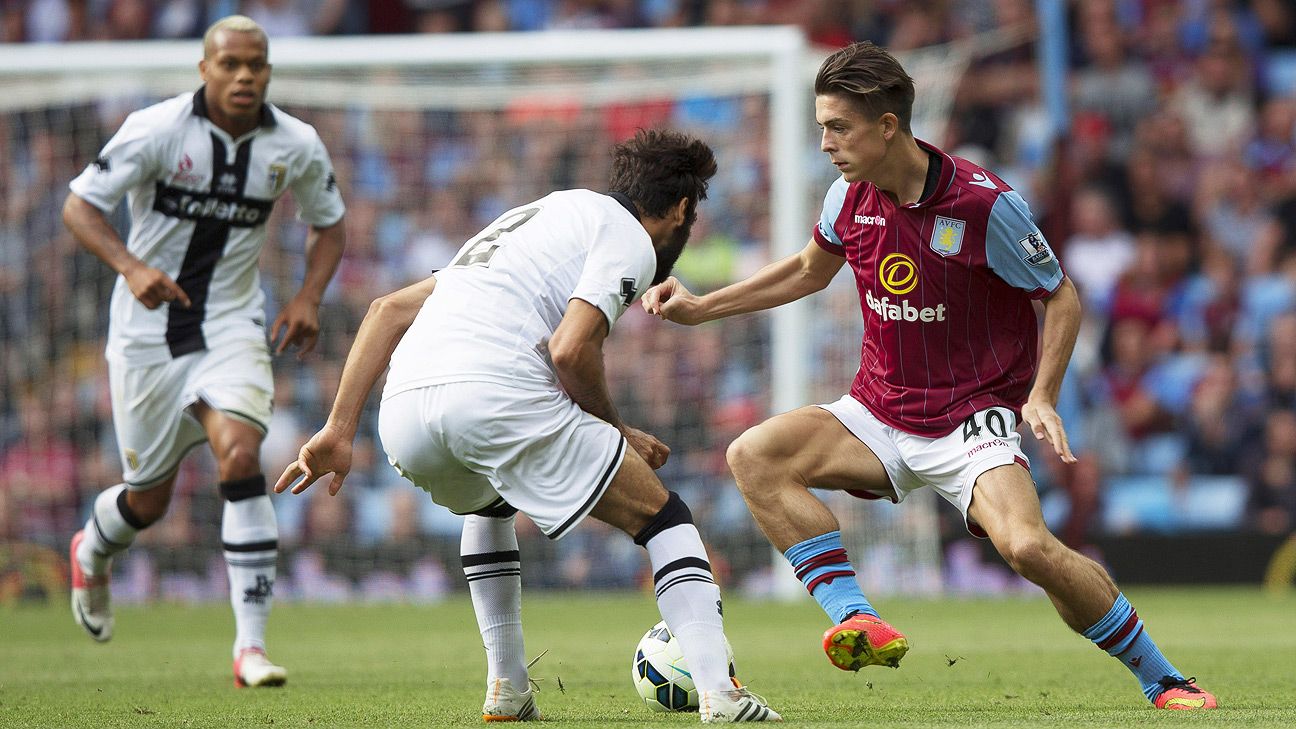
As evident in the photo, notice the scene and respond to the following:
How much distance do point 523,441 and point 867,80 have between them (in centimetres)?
171

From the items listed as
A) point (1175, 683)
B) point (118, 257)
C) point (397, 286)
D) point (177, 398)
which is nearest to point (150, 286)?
point (118, 257)

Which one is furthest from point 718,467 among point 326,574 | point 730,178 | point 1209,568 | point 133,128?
point 133,128

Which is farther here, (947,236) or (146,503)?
(146,503)

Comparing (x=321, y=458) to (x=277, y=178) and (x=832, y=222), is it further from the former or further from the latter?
(x=277, y=178)

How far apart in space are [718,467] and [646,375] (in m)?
0.92

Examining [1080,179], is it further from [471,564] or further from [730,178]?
[471,564]

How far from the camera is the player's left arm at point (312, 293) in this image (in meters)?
7.55

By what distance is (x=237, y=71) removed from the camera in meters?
7.16

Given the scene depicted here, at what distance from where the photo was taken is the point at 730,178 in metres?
12.8

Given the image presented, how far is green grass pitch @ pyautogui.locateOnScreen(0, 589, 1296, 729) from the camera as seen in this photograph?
17.7ft

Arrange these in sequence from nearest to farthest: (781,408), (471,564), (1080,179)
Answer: (471,564) < (781,408) < (1080,179)

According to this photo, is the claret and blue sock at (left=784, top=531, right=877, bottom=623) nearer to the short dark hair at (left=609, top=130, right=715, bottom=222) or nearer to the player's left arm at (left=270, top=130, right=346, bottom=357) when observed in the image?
the short dark hair at (left=609, top=130, right=715, bottom=222)

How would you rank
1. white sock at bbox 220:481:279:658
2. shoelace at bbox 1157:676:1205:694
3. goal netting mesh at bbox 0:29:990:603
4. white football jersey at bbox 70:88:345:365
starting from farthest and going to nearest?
goal netting mesh at bbox 0:29:990:603 < white football jersey at bbox 70:88:345:365 < white sock at bbox 220:481:279:658 < shoelace at bbox 1157:676:1205:694

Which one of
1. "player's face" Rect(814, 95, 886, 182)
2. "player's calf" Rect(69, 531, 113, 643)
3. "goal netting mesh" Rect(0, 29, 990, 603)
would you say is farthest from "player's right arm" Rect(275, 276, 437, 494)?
"goal netting mesh" Rect(0, 29, 990, 603)
